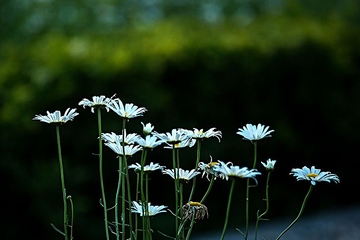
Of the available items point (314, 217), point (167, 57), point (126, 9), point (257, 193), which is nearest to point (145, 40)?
point (167, 57)

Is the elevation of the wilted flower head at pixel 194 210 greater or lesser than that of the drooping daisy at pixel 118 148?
lesser

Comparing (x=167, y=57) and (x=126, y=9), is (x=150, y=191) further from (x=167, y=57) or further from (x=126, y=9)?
(x=126, y=9)

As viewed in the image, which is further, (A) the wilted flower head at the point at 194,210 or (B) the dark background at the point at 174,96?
(B) the dark background at the point at 174,96

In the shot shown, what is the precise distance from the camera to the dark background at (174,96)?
3.95 m

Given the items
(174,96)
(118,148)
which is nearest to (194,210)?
(118,148)

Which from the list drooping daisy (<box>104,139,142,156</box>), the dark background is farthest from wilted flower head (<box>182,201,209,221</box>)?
the dark background

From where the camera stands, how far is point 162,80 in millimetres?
4551

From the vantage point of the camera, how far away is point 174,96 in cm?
457

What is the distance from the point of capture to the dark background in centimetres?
395

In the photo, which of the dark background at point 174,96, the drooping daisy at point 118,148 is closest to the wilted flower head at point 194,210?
the drooping daisy at point 118,148

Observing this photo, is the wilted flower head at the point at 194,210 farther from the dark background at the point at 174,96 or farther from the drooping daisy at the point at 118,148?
the dark background at the point at 174,96

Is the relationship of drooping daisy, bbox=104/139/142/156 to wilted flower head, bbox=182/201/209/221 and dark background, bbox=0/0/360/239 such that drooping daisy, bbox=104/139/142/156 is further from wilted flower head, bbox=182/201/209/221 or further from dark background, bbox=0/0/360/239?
dark background, bbox=0/0/360/239

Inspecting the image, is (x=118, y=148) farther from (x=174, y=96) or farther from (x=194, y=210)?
(x=174, y=96)

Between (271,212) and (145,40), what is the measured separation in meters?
1.63
